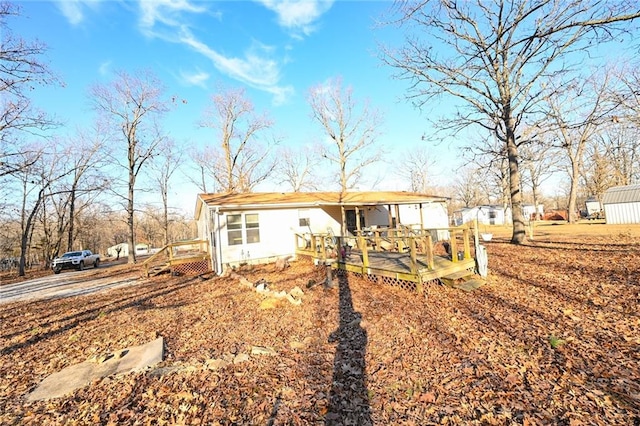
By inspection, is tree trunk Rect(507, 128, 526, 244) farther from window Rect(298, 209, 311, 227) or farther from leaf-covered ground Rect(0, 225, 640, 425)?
window Rect(298, 209, 311, 227)

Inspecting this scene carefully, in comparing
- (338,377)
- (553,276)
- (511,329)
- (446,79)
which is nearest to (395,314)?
(511,329)

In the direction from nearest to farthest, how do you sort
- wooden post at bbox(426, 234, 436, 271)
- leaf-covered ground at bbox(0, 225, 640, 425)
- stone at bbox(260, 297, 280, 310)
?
leaf-covered ground at bbox(0, 225, 640, 425) → stone at bbox(260, 297, 280, 310) → wooden post at bbox(426, 234, 436, 271)

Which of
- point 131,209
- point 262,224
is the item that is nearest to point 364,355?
point 262,224

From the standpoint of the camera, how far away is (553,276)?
25.0 feet

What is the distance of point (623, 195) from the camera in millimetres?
24828

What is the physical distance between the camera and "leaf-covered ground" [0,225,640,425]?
315 centimetres

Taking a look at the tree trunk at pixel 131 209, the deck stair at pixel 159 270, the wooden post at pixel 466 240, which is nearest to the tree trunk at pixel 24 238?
the tree trunk at pixel 131 209

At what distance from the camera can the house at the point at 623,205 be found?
938 inches

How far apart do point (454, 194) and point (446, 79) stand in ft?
191

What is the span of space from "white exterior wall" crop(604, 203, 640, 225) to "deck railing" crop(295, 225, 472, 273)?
22456mm

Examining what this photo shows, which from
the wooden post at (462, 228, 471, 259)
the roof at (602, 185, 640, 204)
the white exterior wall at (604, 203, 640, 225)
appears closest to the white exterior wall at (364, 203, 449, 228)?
the wooden post at (462, 228, 471, 259)

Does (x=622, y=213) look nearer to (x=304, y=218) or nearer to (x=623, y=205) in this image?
(x=623, y=205)

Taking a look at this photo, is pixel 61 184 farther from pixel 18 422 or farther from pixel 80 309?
pixel 18 422

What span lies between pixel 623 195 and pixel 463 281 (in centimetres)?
2816
